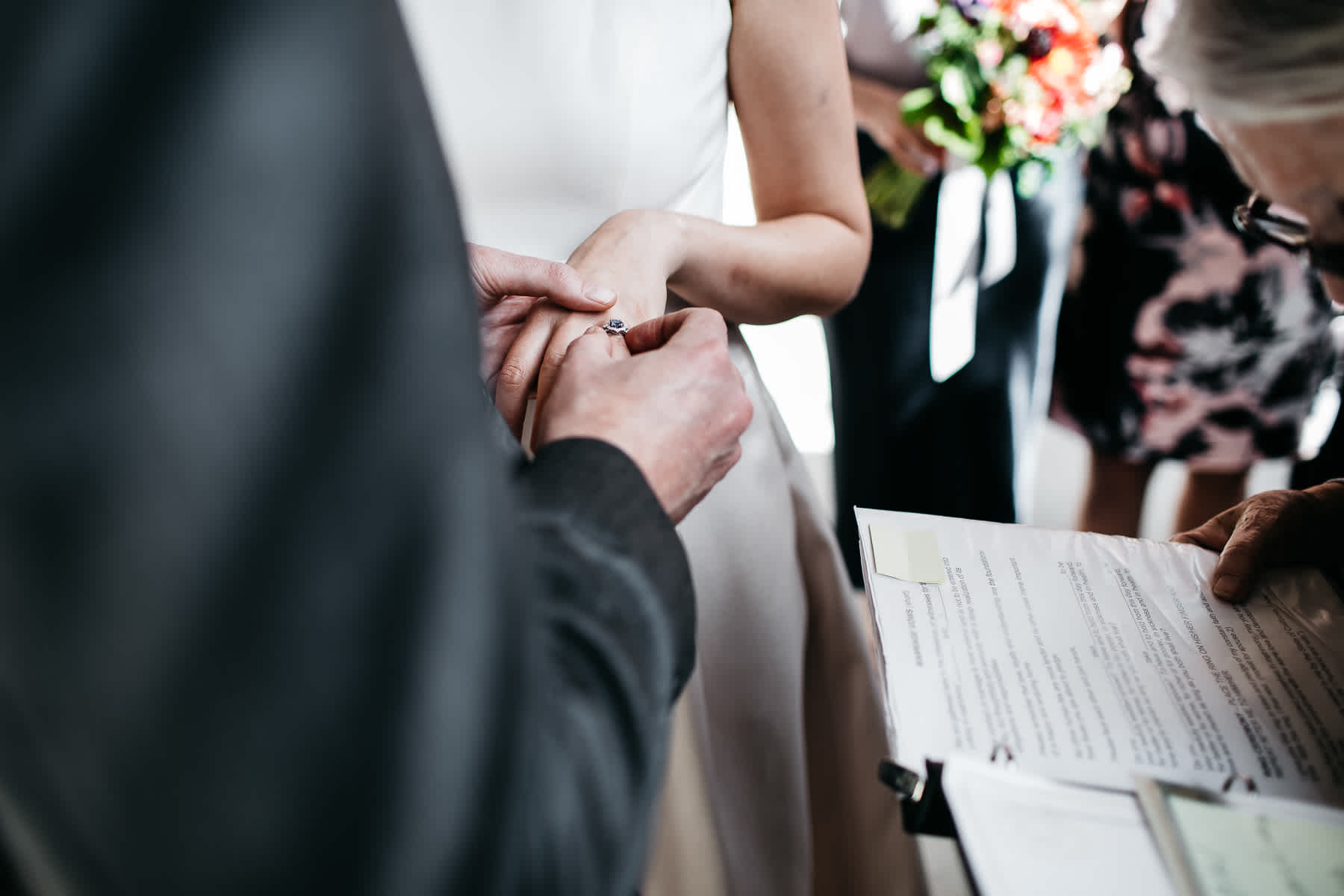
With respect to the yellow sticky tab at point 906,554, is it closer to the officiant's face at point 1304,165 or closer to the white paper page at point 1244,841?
the white paper page at point 1244,841

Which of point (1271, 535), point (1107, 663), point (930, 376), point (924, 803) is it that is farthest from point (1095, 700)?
point (930, 376)

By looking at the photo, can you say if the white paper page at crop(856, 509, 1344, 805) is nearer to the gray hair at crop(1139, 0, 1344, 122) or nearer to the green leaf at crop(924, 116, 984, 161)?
the gray hair at crop(1139, 0, 1344, 122)

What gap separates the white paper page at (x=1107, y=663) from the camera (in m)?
0.54

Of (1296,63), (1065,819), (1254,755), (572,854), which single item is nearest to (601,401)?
(572,854)

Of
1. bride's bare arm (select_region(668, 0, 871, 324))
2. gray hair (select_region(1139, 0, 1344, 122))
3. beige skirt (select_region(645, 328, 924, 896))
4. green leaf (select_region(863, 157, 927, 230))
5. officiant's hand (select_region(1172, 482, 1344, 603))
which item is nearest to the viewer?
gray hair (select_region(1139, 0, 1344, 122))

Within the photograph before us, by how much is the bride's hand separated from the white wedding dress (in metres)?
0.09

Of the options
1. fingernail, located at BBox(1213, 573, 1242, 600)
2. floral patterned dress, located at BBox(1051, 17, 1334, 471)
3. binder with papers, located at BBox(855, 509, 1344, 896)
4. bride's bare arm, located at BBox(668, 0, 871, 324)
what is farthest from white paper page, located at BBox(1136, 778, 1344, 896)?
floral patterned dress, located at BBox(1051, 17, 1334, 471)

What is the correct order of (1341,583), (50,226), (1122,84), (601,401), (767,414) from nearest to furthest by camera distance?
(50,226) < (601,401) < (1341,583) < (767,414) < (1122,84)

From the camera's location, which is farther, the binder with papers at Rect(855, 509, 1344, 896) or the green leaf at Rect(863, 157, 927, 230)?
the green leaf at Rect(863, 157, 927, 230)

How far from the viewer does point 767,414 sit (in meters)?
0.96

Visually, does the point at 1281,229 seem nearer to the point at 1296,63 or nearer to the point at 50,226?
the point at 1296,63

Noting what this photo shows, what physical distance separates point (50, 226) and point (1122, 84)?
213 centimetres

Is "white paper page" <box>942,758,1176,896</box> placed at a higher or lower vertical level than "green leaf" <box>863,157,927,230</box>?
lower

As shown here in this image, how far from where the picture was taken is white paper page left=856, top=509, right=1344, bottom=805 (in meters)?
0.54
